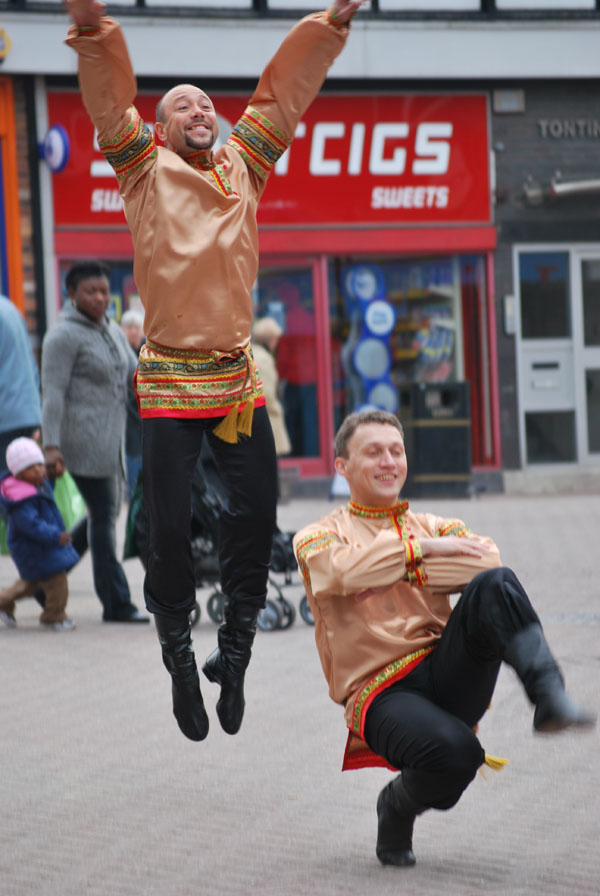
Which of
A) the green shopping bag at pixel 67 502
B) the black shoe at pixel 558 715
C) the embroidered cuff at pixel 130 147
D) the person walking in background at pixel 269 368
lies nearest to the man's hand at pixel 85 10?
the embroidered cuff at pixel 130 147

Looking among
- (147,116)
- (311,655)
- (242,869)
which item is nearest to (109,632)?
(311,655)

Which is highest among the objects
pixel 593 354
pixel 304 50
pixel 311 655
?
pixel 304 50

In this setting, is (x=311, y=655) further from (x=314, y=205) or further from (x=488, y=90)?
(x=488, y=90)

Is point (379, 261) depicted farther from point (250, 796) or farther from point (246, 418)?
point (246, 418)

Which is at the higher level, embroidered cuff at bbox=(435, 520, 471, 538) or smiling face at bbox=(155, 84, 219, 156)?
smiling face at bbox=(155, 84, 219, 156)

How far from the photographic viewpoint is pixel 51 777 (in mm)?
4969

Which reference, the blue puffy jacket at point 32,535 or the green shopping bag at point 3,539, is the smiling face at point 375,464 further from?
the green shopping bag at point 3,539

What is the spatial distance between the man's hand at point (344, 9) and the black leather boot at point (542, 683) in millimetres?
1996

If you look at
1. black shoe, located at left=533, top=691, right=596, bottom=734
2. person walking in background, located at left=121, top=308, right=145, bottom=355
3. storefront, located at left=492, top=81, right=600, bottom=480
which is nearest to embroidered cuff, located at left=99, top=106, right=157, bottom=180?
black shoe, located at left=533, top=691, right=596, bottom=734

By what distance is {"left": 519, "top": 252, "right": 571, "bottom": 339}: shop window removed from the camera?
1557 centimetres

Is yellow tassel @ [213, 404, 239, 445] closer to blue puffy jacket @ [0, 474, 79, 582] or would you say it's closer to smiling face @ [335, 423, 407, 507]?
smiling face @ [335, 423, 407, 507]

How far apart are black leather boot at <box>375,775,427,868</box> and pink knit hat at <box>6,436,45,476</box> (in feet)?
15.0

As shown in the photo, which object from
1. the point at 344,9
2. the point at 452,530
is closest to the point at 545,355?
the point at 344,9

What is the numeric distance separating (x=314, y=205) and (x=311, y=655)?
8801 millimetres
